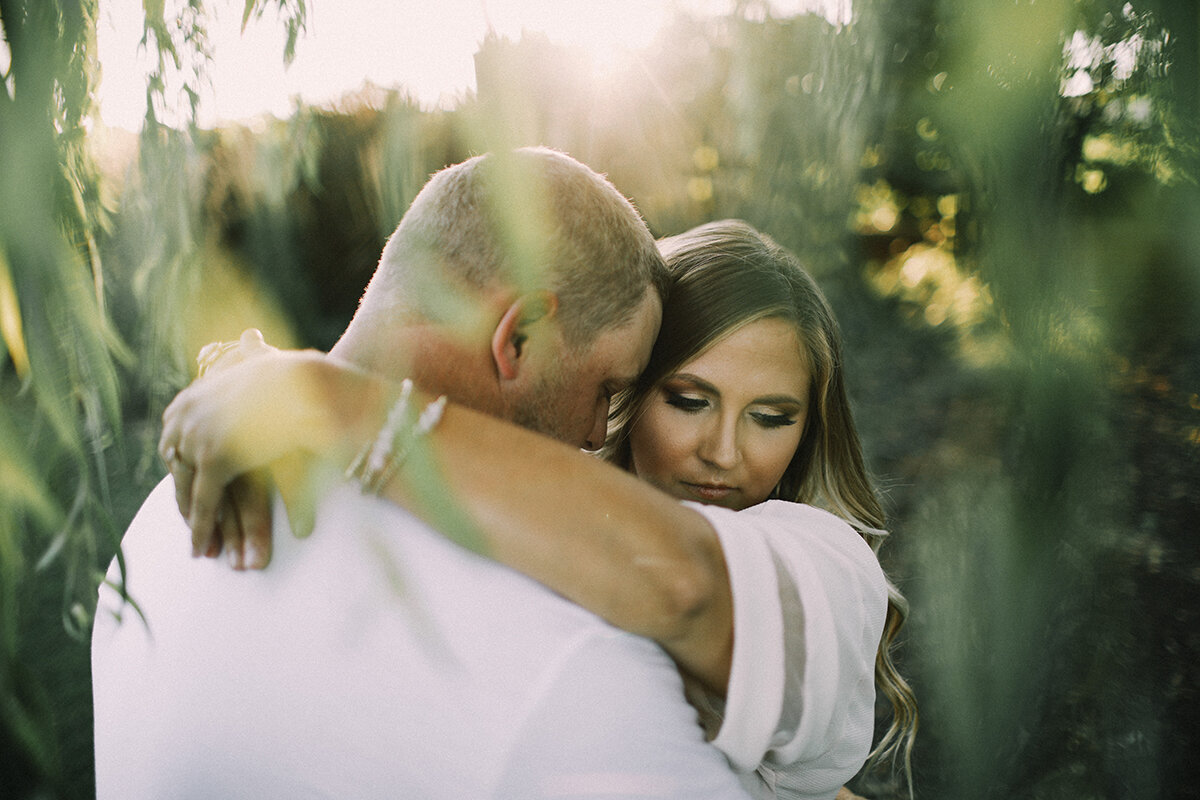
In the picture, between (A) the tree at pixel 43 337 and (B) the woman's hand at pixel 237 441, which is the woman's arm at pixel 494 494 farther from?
(A) the tree at pixel 43 337

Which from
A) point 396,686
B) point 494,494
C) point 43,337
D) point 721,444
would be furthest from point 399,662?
point 721,444

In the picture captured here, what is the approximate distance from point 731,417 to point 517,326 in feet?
2.08

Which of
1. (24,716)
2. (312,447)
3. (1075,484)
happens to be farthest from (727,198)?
(24,716)

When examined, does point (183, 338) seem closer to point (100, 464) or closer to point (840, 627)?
point (100, 464)

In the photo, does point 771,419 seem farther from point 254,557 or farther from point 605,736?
point 254,557

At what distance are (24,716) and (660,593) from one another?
544 mm

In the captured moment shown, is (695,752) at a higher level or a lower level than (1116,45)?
lower

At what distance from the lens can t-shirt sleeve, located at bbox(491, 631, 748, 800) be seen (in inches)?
27.4

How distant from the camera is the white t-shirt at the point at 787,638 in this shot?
80 cm

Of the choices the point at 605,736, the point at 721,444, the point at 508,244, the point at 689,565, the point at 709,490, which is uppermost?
the point at 508,244

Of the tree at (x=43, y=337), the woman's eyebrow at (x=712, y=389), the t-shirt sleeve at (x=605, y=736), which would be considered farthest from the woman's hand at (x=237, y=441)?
the woman's eyebrow at (x=712, y=389)

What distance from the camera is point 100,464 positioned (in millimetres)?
627

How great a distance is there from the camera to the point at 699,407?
1.54 meters

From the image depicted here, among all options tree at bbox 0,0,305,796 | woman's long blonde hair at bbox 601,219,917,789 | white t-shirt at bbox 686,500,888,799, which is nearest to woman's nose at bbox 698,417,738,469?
woman's long blonde hair at bbox 601,219,917,789
